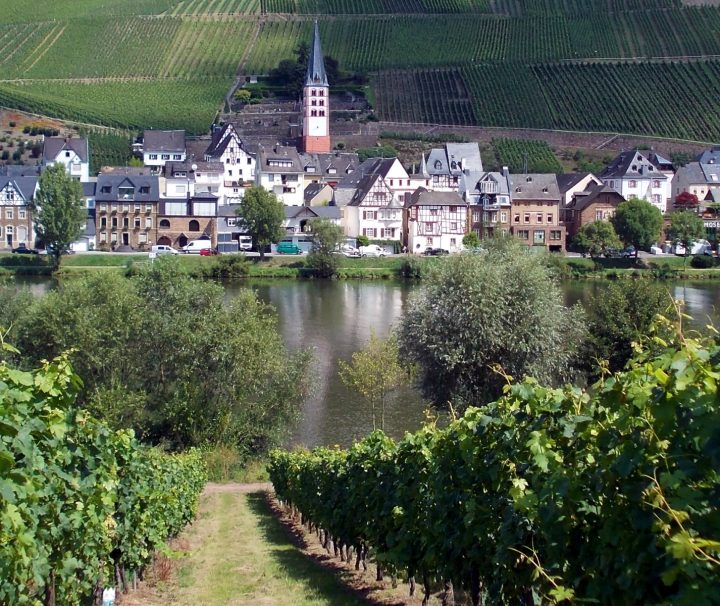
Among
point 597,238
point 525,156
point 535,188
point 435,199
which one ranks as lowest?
point 597,238

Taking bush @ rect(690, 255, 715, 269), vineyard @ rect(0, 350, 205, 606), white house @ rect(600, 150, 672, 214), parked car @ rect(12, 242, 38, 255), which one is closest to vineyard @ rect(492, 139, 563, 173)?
white house @ rect(600, 150, 672, 214)

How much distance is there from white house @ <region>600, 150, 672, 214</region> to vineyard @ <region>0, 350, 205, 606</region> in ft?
225

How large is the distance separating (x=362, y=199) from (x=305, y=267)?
39.2ft

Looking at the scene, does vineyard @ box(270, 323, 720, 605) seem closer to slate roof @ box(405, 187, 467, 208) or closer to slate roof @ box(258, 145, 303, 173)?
slate roof @ box(405, 187, 467, 208)

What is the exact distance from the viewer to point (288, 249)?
6994 cm

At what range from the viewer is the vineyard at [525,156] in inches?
3583

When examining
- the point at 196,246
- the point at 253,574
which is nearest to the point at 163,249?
the point at 196,246

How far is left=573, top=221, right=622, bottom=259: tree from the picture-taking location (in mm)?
67125

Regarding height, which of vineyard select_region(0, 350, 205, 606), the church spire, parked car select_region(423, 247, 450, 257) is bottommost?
vineyard select_region(0, 350, 205, 606)

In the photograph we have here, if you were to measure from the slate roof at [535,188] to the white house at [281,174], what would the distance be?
15.7m

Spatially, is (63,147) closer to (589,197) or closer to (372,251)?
(372,251)

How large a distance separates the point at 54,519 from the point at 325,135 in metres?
89.7

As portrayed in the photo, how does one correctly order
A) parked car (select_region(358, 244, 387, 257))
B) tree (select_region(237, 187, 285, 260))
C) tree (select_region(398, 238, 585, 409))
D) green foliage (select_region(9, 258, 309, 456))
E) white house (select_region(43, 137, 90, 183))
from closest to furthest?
tree (select_region(398, 238, 585, 409)) < green foliage (select_region(9, 258, 309, 456)) < tree (select_region(237, 187, 285, 260)) < parked car (select_region(358, 244, 387, 257)) < white house (select_region(43, 137, 90, 183))

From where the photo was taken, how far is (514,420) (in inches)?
284
